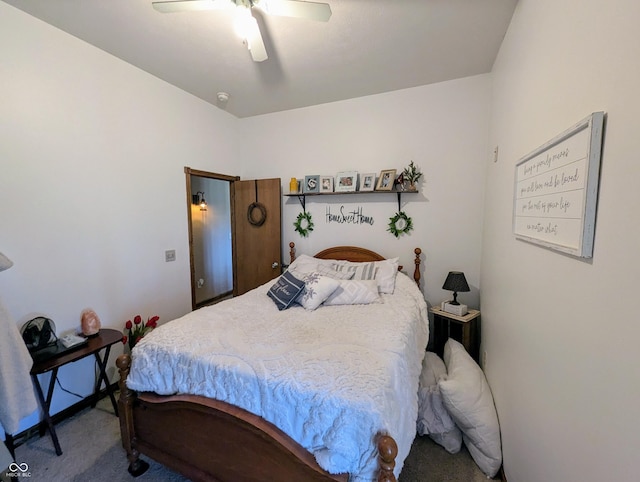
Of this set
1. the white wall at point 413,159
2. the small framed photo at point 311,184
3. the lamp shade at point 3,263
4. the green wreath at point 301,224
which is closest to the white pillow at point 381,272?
the white wall at point 413,159

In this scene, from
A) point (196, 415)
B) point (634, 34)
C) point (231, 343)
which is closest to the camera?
point (634, 34)

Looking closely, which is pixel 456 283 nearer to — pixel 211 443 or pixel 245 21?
pixel 211 443

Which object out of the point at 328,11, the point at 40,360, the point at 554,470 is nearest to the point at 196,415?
the point at 40,360

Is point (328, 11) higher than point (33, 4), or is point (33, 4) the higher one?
point (33, 4)

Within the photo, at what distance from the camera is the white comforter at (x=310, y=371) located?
42.2 inches

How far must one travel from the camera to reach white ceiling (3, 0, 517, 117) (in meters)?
1.77

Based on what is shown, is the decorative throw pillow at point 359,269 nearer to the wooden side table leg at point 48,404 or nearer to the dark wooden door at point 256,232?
the dark wooden door at point 256,232

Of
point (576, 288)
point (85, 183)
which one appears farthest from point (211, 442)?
point (85, 183)

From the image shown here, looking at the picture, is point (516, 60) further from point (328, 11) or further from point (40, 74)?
point (40, 74)

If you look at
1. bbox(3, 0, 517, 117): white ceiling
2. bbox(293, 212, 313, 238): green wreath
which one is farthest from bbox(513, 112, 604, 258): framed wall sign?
bbox(293, 212, 313, 238): green wreath

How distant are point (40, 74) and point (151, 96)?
32.6 inches

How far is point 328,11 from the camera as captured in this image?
1466mm

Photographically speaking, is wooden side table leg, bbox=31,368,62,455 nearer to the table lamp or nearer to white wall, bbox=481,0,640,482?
white wall, bbox=481,0,640,482

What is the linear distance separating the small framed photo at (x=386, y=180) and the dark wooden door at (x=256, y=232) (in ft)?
4.21
